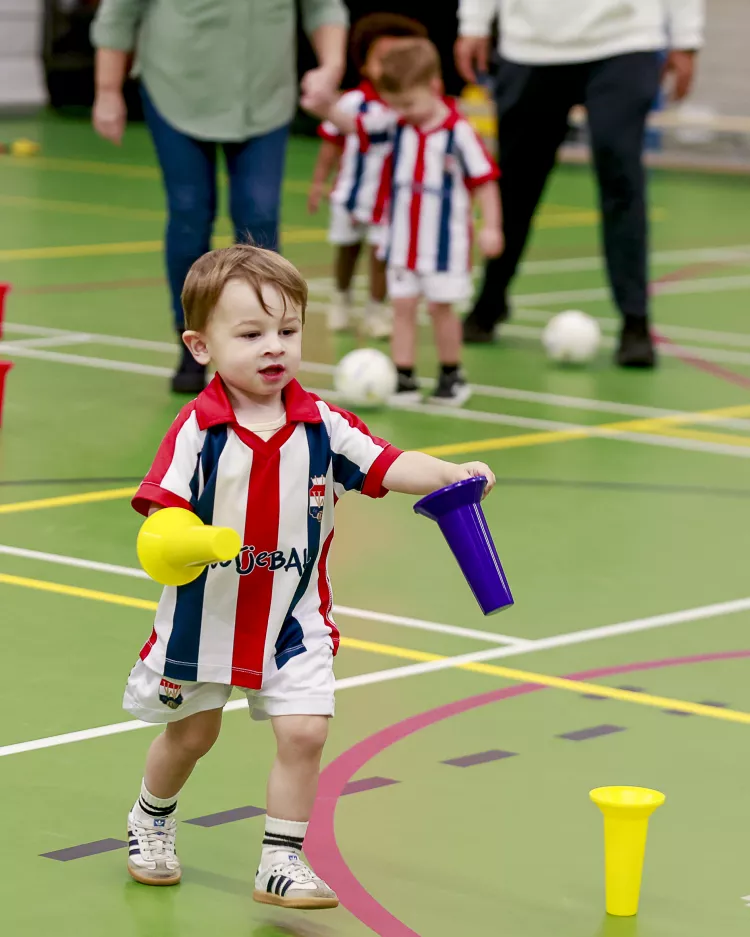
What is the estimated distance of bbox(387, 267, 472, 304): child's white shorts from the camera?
9.25 metres

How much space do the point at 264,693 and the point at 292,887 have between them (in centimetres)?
36

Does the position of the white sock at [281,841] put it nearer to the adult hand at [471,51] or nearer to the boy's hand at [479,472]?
the boy's hand at [479,472]

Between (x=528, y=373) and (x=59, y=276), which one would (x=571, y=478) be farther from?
(x=59, y=276)

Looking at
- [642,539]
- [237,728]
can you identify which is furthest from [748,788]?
[642,539]

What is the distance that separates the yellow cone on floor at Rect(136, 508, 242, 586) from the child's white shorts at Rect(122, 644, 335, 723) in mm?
279

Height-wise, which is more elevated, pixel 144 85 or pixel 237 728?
pixel 144 85

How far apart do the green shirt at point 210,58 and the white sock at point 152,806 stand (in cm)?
521

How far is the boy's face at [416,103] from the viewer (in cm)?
924

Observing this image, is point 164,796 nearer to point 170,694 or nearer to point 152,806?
point 152,806

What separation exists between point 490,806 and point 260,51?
528 cm

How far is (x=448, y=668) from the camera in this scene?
549cm

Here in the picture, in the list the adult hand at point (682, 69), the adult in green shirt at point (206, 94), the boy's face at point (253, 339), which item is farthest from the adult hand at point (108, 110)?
the boy's face at point (253, 339)

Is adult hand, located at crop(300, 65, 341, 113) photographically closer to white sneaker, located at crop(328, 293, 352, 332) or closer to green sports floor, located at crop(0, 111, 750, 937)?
green sports floor, located at crop(0, 111, 750, 937)

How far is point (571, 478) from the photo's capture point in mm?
7867
